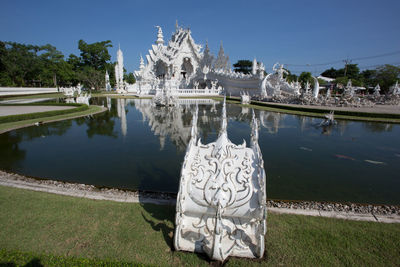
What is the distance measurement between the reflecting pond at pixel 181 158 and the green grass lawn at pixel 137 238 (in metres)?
1.48

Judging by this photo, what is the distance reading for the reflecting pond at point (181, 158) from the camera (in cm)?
606

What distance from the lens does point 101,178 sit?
6406 millimetres

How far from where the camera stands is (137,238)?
3607 mm

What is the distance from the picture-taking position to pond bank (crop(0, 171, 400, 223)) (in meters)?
4.42

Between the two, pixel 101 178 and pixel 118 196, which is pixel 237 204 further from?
pixel 101 178

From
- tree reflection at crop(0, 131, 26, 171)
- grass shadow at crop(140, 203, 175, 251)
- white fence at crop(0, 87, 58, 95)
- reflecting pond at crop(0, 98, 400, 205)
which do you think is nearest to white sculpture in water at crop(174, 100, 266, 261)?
grass shadow at crop(140, 203, 175, 251)

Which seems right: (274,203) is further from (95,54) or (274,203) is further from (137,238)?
(95,54)

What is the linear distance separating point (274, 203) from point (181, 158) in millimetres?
4006

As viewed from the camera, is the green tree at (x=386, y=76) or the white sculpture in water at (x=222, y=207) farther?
the green tree at (x=386, y=76)

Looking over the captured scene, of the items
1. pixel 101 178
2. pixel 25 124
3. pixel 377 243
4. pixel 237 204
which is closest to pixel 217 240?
pixel 237 204

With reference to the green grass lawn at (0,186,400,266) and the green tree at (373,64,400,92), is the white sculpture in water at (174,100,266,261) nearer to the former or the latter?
the green grass lawn at (0,186,400,266)

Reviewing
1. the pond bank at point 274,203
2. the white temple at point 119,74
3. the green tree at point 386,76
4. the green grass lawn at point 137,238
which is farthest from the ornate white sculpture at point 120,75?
the green tree at point 386,76

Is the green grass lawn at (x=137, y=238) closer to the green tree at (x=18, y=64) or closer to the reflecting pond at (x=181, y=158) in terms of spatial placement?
the reflecting pond at (x=181, y=158)

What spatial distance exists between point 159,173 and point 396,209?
21.0 ft
